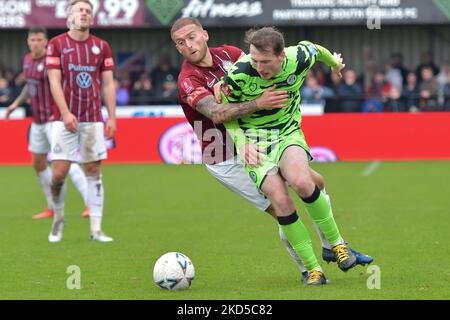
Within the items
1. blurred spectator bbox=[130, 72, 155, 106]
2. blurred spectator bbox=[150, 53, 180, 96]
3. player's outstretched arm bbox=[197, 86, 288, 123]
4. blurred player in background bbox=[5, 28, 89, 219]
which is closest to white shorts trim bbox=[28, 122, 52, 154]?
blurred player in background bbox=[5, 28, 89, 219]

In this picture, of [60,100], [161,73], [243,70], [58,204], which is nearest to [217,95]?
[243,70]

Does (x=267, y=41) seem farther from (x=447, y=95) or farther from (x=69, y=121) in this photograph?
(x=447, y=95)

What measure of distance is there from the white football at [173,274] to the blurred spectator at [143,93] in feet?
51.4

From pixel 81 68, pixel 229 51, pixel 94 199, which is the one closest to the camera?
pixel 229 51

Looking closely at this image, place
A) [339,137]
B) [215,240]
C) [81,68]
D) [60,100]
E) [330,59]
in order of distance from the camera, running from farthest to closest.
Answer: [339,137], [215,240], [81,68], [60,100], [330,59]

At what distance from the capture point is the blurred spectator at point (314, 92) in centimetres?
2222

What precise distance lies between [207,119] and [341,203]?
19.6 ft

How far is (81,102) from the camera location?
1062cm

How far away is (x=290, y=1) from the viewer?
24.0m

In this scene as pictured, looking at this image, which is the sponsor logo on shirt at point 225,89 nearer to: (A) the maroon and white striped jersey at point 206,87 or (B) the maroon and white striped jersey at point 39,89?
(A) the maroon and white striped jersey at point 206,87

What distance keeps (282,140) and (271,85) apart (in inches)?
16.6
